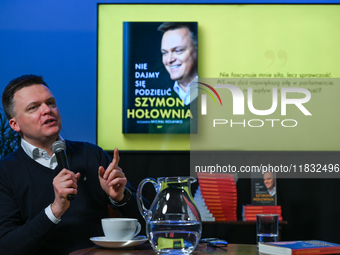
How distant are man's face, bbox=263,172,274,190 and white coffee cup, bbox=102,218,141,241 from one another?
163cm

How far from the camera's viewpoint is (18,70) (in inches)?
118

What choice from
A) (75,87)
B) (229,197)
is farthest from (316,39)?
(75,87)

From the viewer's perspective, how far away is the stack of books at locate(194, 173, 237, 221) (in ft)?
8.63

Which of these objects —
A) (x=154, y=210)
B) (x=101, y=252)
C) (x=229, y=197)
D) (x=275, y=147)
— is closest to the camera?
(x=154, y=210)

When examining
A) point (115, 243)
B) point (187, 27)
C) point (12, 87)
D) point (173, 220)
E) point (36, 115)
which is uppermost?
point (187, 27)

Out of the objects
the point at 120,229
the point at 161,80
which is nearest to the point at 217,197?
the point at 161,80

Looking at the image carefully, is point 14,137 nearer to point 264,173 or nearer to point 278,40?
point 264,173

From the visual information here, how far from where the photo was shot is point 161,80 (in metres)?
2.94

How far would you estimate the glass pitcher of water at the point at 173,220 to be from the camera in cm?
107

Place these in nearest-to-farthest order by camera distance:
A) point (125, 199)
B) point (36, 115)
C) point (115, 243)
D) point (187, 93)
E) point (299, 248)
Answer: point (299, 248) < point (115, 243) < point (125, 199) < point (36, 115) < point (187, 93)

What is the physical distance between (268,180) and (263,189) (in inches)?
2.9

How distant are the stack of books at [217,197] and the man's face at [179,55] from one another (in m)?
0.77

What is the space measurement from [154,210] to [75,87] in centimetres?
206
